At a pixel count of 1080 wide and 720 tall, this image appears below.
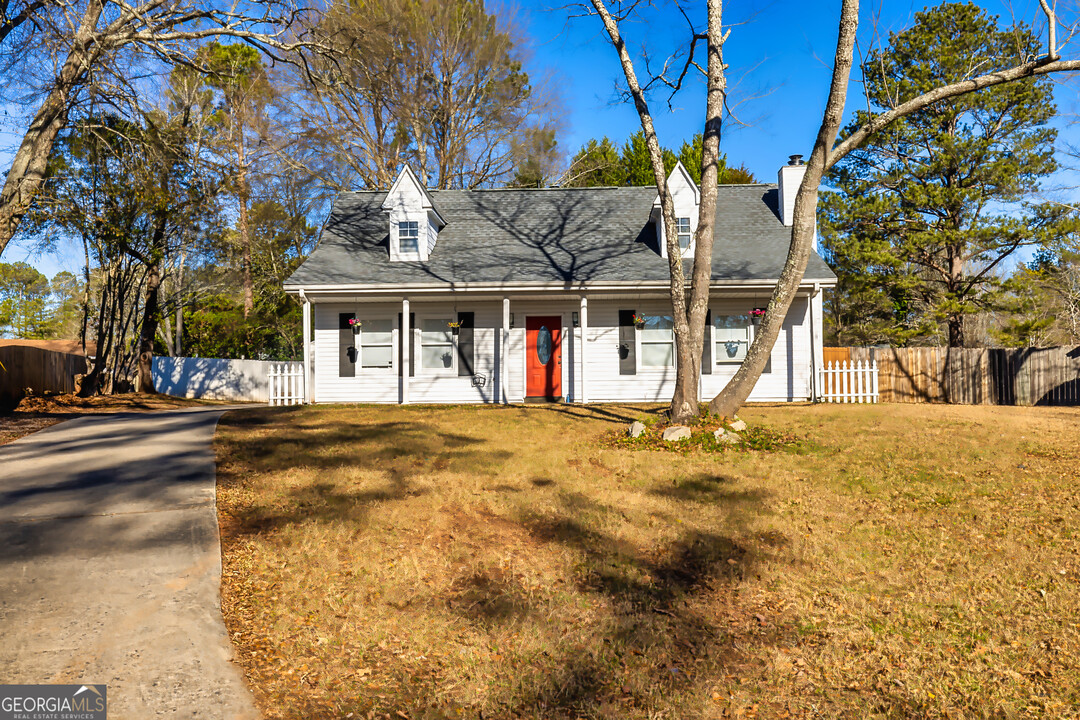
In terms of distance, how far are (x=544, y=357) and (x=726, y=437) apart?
25.7ft

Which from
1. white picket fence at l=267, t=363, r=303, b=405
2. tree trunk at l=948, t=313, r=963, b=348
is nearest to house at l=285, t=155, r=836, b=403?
white picket fence at l=267, t=363, r=303, b=405

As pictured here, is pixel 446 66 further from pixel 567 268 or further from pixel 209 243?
pixel 567 268

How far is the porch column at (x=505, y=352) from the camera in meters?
14.9

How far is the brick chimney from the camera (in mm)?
16875

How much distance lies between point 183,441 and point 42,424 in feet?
13.9

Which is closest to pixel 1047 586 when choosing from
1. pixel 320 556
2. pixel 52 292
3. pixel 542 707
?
pixel 542 707

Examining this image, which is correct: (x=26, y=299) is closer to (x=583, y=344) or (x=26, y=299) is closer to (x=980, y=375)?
(x=583, y=344)

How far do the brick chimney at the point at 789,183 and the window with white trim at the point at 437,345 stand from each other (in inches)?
367

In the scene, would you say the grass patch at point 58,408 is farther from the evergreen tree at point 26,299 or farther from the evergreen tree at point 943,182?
the evergreen tree at point 26,299

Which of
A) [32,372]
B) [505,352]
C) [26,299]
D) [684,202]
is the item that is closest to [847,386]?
[684,202]

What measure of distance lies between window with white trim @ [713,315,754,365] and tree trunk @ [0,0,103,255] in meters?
14.3

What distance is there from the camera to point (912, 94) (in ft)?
66.8

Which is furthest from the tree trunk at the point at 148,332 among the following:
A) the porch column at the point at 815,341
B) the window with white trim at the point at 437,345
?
the porch column at the point at 815,341

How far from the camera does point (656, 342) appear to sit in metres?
15.6
